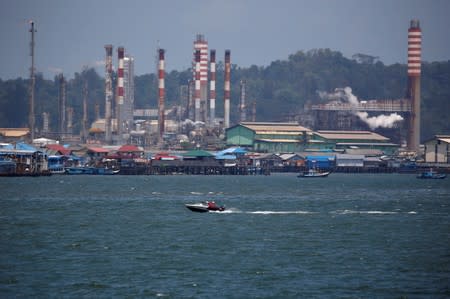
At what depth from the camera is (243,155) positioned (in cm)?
16875

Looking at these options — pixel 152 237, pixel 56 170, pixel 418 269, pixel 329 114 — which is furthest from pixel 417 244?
pixel 329 114

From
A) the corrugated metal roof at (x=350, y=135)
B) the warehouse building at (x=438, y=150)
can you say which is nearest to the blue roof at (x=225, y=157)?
the corrugated metal roof at (x=350, y=135)

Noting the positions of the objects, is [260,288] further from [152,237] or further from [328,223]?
[328,223]

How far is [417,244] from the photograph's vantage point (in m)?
53.4

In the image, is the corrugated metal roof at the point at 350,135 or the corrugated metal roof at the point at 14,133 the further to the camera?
the corrugated metal roof at the point at 14,133

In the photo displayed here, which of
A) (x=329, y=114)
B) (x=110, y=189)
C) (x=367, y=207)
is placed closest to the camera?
(x=367, y=207)

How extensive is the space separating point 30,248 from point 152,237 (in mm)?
7859

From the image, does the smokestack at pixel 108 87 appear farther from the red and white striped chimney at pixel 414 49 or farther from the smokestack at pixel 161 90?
the red and white striped chimney at pixel 414 49

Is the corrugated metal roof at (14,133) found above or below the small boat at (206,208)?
above

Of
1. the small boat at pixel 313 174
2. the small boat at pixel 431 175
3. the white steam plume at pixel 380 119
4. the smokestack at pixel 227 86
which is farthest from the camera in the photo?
the white steam plume at pixel 380 119

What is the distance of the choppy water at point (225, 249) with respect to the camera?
3988 centimetres

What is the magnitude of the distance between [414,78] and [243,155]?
3443 cm

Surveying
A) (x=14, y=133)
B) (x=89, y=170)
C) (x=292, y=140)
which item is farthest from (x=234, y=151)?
(x=14, y=133)

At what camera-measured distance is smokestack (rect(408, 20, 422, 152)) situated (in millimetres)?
177913
